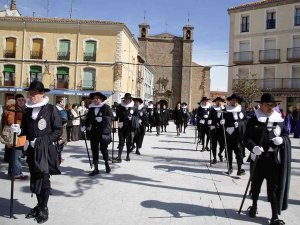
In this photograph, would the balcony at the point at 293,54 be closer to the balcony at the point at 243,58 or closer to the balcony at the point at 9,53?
the balcony at the point at 243,58

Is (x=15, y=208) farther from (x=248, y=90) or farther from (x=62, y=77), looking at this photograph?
(x=62, y=77)

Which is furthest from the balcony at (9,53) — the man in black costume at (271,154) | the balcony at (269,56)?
the man in black costume at (271,154)

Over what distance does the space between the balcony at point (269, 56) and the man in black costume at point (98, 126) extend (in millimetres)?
28884

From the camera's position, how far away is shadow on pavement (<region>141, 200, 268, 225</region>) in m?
5.32

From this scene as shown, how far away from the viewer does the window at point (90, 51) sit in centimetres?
3428

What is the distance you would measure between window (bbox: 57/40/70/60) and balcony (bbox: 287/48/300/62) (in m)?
20.0

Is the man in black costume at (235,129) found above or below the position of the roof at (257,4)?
below

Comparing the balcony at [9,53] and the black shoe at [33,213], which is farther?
the balcony at [9,53]

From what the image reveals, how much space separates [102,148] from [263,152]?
3.95 meters

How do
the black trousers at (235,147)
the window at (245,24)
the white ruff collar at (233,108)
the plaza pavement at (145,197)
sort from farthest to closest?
the window at (245,24)
the white ruff collar at (233,108)
the black trousers at (235,147)
the plaza pavement at (145,197)

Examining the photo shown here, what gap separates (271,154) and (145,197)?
2.24 metres

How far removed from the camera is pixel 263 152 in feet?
17.2

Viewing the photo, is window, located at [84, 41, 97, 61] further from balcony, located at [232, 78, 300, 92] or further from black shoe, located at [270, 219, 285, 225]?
black shoe, located at [270, 219, 285, 225]

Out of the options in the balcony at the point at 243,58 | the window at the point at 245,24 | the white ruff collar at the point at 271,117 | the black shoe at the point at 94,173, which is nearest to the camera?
the white ruff collar at the point at 271,117
